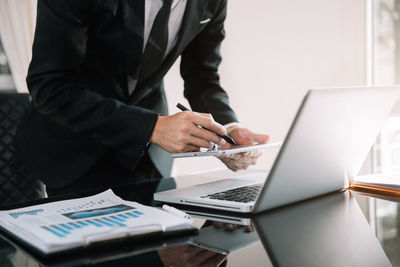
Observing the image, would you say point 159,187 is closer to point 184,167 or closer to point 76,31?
point 76,31

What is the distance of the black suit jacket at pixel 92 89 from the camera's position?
1.12 metres

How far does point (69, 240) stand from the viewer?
59cm

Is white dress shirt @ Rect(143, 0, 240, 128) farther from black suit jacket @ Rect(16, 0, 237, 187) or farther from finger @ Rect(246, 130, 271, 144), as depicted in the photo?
finger @ Rect(246, 130, 271, 144)

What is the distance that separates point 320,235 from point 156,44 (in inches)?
32.8

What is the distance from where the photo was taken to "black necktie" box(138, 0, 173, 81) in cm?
127

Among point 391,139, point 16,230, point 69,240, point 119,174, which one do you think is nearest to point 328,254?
point 69,240

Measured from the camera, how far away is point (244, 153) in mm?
1147

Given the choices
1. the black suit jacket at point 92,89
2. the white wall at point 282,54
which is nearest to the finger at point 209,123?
the black suit jacket at point 92,89

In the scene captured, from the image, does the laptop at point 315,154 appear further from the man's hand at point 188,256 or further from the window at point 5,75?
the window at point 5,75

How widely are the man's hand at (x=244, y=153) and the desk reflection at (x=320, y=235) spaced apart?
26cm

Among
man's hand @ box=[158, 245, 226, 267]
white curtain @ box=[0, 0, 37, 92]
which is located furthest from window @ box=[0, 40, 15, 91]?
man's hand @ box=[158, 245, 226, 267]

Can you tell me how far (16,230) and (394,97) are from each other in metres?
0.81

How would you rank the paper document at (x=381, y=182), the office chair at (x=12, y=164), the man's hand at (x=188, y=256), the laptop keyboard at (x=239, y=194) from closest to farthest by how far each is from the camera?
the man's hand at (x=188, y=256) → the laptop keyboard at (x=239, y=194) → the paper document at (x=381, y=182) → the office chair at (x=12, y=164)

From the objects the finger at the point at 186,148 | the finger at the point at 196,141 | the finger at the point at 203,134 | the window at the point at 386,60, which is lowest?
the window at the point at 386,60
